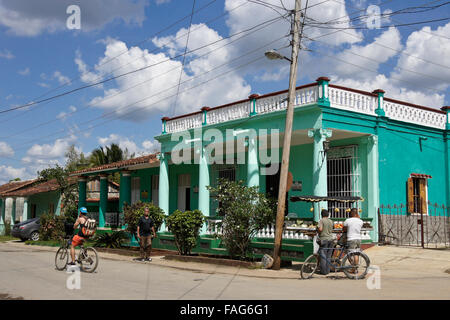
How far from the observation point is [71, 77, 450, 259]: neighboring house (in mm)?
15336

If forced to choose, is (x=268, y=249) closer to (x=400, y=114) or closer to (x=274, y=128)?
(x=274, y=128)

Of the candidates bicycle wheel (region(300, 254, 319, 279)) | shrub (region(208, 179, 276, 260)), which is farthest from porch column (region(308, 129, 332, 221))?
bicycle wheel (region(300, 254, 319, 279))

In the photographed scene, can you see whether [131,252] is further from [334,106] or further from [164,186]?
[334,106]

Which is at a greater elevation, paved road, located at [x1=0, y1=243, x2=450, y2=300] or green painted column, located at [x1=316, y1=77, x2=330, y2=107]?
green painted column, located at [x1=316, y1=77, x2=330, y2=107]

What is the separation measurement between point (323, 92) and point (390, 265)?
17.7ft

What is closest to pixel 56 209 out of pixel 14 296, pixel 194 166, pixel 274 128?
pixel 194 166

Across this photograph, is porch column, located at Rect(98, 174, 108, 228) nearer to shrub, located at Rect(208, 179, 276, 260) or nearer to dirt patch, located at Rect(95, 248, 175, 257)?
dirt patch, located at Rect(95, 248, 175, 257)

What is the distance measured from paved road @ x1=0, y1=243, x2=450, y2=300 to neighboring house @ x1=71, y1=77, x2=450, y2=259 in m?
3.04

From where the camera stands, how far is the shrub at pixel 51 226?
26422 mm

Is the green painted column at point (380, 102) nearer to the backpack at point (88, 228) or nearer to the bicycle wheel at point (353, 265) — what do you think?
the bicycle wheel at point (353, 265)

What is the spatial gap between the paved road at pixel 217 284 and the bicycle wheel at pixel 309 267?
0.25 m

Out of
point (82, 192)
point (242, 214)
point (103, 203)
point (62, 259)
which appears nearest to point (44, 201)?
point (82, 192)

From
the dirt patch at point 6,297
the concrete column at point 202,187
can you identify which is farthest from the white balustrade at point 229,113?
the dirt patch at point 6,297

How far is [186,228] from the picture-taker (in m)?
16.4
